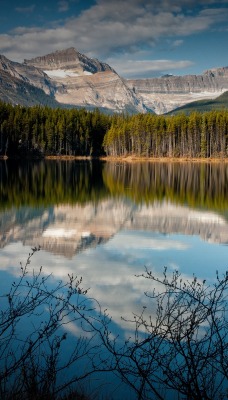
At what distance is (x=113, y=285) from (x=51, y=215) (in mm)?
18907

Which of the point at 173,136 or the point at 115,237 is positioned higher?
the point at 173,136

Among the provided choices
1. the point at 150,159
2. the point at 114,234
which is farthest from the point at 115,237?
the point at 150,159

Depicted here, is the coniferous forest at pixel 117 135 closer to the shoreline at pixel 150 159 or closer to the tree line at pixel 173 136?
the tree line at pixel 173 136

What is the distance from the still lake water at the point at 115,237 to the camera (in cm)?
1930

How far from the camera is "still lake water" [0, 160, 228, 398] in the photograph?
19.3 m

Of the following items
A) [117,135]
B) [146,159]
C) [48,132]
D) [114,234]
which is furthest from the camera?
[117,135]

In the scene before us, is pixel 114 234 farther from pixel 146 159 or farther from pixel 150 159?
pixel 146 159

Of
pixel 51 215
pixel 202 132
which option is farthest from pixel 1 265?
pixel 202 132

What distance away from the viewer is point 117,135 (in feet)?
551

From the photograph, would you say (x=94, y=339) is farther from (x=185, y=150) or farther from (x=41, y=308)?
(x=185, y=150)

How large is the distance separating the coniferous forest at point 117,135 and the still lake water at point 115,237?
108537mm

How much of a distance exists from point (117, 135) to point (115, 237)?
141429mm

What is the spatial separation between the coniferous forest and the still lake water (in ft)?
356

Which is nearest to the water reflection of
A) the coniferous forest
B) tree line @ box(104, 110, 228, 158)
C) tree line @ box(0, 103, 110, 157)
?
tree line @ box(104, 110, 228, 158)
